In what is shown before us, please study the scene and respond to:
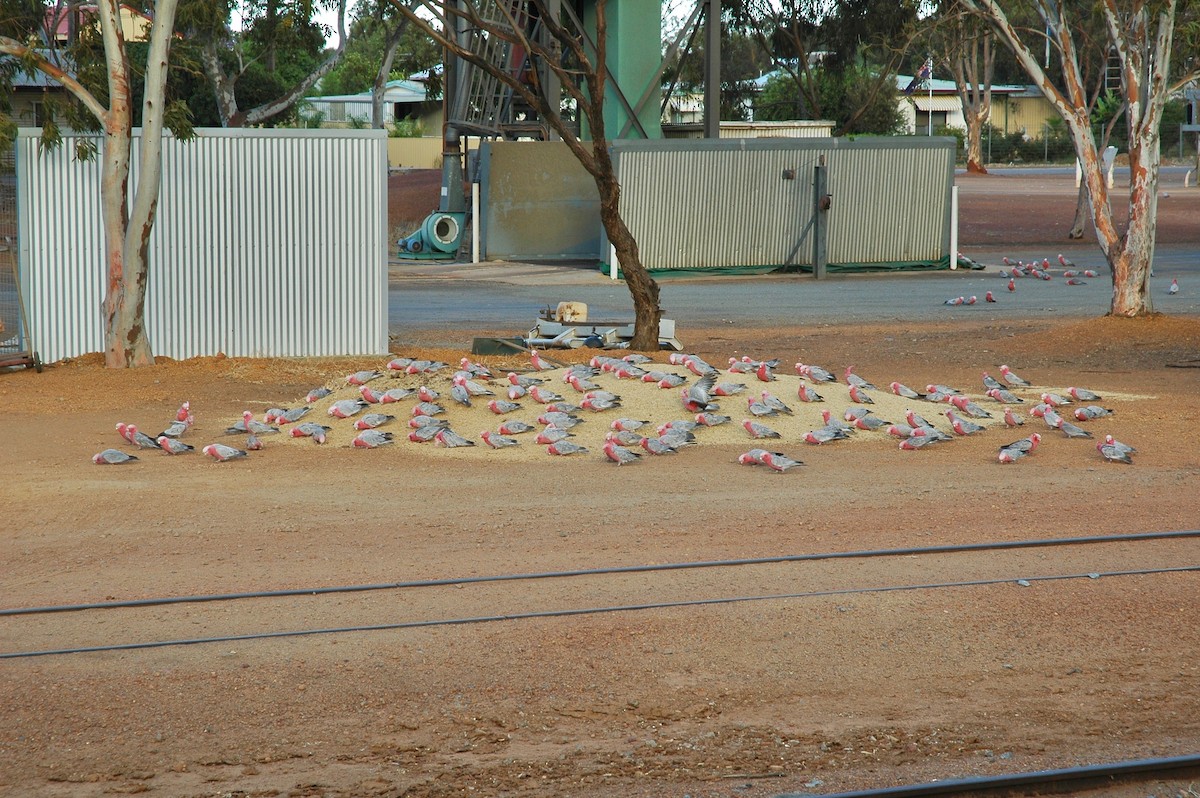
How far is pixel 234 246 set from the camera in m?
Answer: 15.5

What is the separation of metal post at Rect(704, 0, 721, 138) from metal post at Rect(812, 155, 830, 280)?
4.53 m

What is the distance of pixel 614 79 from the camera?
3189 cm

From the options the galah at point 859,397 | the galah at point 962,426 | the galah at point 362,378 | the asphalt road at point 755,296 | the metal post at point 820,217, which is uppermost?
the metal post at point 820,217

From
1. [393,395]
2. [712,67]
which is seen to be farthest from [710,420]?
[712,67]

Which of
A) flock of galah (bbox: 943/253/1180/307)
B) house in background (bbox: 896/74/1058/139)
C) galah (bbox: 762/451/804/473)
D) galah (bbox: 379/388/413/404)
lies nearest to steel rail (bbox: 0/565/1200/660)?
galah (bbox: 762/451/804/473)

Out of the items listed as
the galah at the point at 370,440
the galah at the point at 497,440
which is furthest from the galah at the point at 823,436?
the galah at the point at 370,440

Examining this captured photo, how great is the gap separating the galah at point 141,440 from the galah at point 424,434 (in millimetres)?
2043

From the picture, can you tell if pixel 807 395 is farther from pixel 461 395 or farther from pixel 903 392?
pixel 461 395

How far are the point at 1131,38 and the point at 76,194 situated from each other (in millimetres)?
13817

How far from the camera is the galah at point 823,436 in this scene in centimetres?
1086

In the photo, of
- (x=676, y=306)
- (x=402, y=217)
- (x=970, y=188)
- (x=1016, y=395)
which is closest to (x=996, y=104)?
(x=970, y=188)

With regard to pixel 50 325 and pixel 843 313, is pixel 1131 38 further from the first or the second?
pixel 50 325

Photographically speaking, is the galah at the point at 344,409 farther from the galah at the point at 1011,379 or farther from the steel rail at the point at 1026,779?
the steel rail at the point at 1026,779

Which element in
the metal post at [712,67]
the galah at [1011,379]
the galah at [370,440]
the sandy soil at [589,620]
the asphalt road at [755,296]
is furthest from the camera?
the metal post at [712,67]
